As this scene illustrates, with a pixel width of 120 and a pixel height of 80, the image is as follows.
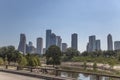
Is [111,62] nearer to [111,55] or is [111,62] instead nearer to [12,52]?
[12,52]

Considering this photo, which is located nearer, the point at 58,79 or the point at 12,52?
the point at 58,79

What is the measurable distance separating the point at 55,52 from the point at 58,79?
102 meters

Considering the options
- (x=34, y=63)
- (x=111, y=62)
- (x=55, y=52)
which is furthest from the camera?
(x=55, y=52)

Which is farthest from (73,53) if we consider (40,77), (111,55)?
(40,77)

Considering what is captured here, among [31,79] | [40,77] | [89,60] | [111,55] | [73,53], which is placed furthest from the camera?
[73,53]

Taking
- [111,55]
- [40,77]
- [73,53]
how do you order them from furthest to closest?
[73,53], [111,55], [40,77]

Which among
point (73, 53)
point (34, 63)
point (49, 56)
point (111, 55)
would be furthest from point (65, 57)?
point (34, 63)

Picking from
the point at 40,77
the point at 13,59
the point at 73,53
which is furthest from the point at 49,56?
the point at 40,77

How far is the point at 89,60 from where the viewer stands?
532 feet

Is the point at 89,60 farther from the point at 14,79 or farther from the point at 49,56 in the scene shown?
the point at 14,79

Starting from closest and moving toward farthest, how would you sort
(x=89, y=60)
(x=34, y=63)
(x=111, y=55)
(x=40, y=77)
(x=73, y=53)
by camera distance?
1. (x=40, y=77)
2. (x=34, y=63)
3. (x=89, y=60)
4. (x=111, y=55)
5. (x=73, y=53)

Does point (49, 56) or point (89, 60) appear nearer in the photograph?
point (49, 56)

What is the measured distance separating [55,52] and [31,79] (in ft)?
331

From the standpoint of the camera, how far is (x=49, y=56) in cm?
12369
